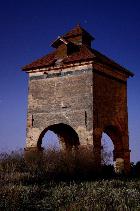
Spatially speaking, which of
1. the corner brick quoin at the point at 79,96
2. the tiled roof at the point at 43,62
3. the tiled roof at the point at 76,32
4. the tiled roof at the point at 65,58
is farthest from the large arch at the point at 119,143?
the tiled roof at the point at 76,32

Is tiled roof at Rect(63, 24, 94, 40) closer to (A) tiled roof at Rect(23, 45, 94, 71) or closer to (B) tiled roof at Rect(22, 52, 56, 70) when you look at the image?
(A) tiled roof at Rect(23, 45, 94, 71)

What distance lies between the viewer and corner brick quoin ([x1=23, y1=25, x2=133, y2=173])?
20.4m

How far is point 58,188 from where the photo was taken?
1423cm

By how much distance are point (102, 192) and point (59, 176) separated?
15.1 ft

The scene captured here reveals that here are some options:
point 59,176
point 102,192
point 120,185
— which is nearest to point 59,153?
point 59,176

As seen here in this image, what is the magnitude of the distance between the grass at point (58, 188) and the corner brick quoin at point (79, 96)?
1.53 m

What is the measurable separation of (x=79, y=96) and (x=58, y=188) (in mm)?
7626

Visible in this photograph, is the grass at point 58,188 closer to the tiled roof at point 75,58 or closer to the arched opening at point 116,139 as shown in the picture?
the arched opening at point 116,139

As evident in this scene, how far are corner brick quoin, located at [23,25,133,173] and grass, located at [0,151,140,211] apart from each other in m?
1.53

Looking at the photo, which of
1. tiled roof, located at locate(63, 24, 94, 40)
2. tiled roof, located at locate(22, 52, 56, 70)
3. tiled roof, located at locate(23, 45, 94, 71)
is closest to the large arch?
tiled roof, located at locate(23, 45, 94, 71)

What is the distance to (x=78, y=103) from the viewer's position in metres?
20.8

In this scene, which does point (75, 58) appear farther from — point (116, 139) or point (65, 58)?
point (116, 139)

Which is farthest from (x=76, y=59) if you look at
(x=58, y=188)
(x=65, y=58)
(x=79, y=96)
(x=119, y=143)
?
(x=58, y=188)

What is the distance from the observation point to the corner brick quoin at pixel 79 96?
67.0 ft
